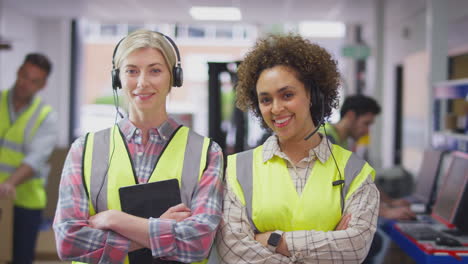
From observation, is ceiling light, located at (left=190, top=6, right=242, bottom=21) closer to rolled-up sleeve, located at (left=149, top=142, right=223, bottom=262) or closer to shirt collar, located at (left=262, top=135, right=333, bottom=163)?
shirt collar, located at (left=262, top=135, right=333, bottom=163)

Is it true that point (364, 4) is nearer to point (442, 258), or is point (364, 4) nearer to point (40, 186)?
point (442, 258)

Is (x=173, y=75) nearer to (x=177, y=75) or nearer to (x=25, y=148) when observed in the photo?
(x=177, y=75)

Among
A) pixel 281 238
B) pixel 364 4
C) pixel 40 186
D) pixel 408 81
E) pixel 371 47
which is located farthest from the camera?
pixel 408 81

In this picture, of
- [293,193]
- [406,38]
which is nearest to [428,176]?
[293,193]

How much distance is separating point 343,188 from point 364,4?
3487mm

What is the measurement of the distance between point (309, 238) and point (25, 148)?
2.25 m

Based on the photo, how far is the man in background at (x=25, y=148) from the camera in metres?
2.98

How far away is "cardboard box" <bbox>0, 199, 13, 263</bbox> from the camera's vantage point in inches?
114

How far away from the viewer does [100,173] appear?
1507mm

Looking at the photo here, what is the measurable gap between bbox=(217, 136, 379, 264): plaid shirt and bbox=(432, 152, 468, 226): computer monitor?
1110 mm

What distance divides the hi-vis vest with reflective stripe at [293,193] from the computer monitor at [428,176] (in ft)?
5.01

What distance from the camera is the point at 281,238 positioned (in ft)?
4.87

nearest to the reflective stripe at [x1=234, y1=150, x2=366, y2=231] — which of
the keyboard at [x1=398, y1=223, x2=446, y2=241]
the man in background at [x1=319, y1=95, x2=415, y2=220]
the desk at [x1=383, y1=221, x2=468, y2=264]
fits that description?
the desk at [x1=383, y1=221, x2=468, y2=264]

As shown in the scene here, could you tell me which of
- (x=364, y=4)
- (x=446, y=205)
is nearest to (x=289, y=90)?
(x=446, y=205)
